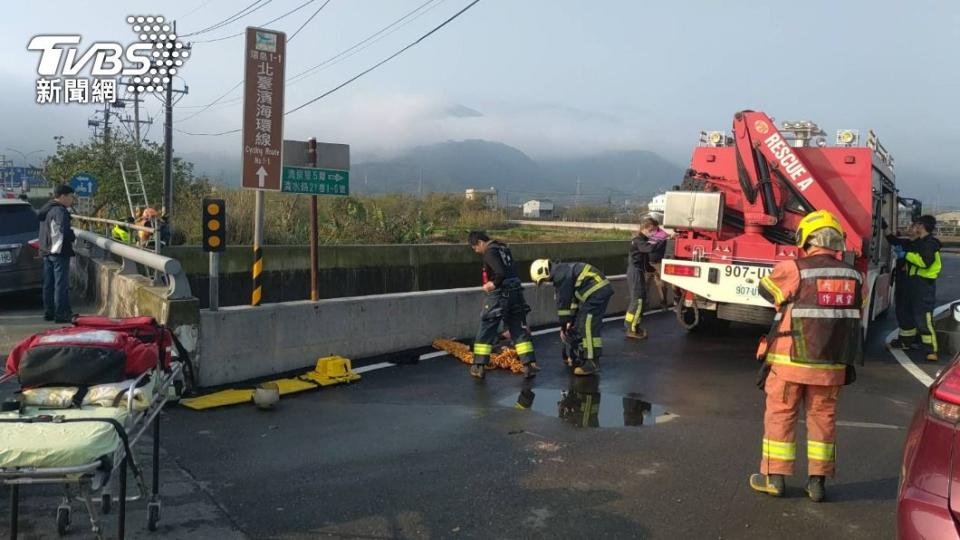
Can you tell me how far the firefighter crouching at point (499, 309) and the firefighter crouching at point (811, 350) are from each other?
353 cm

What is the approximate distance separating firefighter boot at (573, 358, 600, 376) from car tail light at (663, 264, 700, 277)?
2.61 metres

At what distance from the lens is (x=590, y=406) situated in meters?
6.76

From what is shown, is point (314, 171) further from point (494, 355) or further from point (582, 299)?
point (582, 299)

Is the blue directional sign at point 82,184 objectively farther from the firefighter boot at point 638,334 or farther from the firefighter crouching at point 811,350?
the firefighter crouching at point 811,350

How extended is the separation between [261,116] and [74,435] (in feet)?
18.3

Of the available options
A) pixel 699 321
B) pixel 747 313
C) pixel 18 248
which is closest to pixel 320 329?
pixel 747 313

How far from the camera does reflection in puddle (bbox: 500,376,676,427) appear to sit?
6297 millimetres

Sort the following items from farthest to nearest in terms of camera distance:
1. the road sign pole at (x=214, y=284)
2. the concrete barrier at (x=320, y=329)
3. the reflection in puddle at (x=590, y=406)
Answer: the road sign pole at (x=214, y=284), the concrete barrier at (x=320, y=329), the reflection in puddle at (x=590, y=406)

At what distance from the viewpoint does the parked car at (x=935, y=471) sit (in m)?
2.64

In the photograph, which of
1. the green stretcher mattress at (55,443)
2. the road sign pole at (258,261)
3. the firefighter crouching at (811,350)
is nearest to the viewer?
the green stretcher mattress at (55,443)

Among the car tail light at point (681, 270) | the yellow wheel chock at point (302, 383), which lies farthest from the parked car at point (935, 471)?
the car tail light at point (681, 270)

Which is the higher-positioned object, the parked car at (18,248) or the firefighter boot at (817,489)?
the parked car at (18,248)

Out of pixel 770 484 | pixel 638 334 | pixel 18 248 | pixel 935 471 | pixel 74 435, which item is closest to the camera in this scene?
pixel 935 471

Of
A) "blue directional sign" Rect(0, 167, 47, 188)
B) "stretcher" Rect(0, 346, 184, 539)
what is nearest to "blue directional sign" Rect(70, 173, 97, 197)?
"stretcher" Rect(0, 346, 184, 539)
